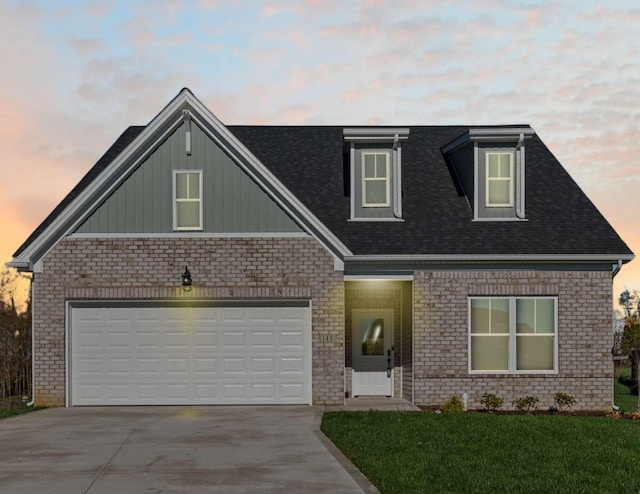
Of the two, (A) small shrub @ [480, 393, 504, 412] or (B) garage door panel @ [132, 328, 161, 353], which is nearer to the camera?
(A) small shrub @ [480, 393, 504, 412]

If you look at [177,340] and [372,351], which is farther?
[372,351]

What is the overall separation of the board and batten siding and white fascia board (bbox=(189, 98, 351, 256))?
0.72ft

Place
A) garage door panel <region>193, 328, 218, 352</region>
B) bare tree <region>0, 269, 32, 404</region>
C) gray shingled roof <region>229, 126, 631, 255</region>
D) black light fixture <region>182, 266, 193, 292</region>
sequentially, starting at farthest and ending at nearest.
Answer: bare tree <region>0, 269, 32, 404</region> < gray shingled roof <region>229, 126, 631, 255</region> < garage door panel <region>193, 328, 218, 352</region> < black light fixture <region>182, 266, 193, 292</region>

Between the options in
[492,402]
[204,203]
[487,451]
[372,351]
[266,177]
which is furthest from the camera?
[372,351]

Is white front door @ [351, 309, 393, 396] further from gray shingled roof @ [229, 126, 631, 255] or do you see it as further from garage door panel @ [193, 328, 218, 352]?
garage door panel @ [193, 328, 218, 352]

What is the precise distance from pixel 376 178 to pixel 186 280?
5706mm

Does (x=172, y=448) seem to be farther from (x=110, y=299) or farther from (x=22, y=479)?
(x=110, y=299)

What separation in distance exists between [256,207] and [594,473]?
1094cm

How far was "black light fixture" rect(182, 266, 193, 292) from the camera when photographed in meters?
19.6

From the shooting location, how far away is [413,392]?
66.3ft

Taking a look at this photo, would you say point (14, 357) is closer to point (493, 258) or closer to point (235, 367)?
point (235, 367)

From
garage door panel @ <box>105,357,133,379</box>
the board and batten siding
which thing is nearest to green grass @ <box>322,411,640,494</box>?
the board and batten siding

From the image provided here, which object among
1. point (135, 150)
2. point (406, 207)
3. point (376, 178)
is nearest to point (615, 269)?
point (406, 207)

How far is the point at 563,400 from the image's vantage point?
780 inches
